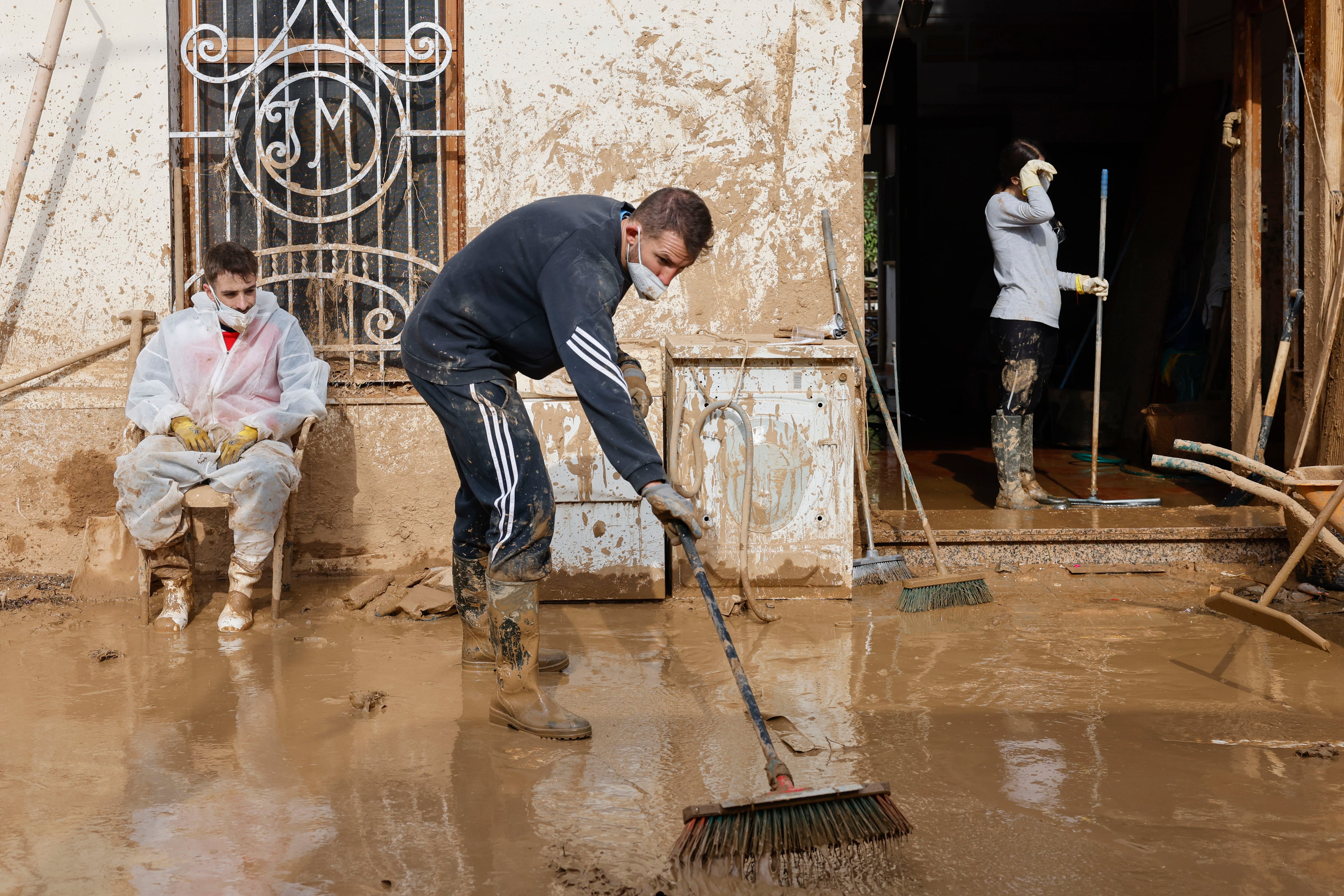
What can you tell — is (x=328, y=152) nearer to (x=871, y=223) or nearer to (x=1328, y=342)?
(x=1328, y=342)

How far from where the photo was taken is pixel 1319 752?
3.17 metres

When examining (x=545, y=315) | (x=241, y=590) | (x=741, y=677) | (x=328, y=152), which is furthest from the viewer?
(x=328, y=152)

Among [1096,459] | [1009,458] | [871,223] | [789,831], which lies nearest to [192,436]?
[789,831]

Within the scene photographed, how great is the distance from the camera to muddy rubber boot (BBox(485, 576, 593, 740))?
3416 mm

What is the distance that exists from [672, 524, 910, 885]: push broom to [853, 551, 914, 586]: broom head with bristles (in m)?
2.65

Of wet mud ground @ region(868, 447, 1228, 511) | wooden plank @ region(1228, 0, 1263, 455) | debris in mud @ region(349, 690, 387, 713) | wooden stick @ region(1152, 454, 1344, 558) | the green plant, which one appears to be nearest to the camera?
debris in mud @ region(349, 690, 387, 713)

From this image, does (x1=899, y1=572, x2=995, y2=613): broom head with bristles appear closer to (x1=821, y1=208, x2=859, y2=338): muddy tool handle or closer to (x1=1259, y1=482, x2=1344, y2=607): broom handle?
(x1=1259, y1=482, x2=1344, y2=607): broom handle

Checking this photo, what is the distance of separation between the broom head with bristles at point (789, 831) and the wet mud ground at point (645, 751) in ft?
0.22

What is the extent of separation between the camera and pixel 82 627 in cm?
470

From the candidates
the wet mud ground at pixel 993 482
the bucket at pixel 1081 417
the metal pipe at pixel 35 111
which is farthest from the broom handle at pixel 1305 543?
the metal pipe at pixel 35 111

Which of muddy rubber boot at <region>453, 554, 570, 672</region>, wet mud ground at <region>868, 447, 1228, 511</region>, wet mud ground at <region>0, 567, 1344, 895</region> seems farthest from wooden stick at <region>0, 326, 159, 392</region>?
wet mud ground at <region>868, 447, 1228, 511</region>

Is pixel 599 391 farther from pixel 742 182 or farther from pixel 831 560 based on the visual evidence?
pixel 742 182

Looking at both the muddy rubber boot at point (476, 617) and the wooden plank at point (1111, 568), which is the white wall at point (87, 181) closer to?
the muddy rubber boot at point (476, 617)

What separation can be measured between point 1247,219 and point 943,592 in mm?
3116
